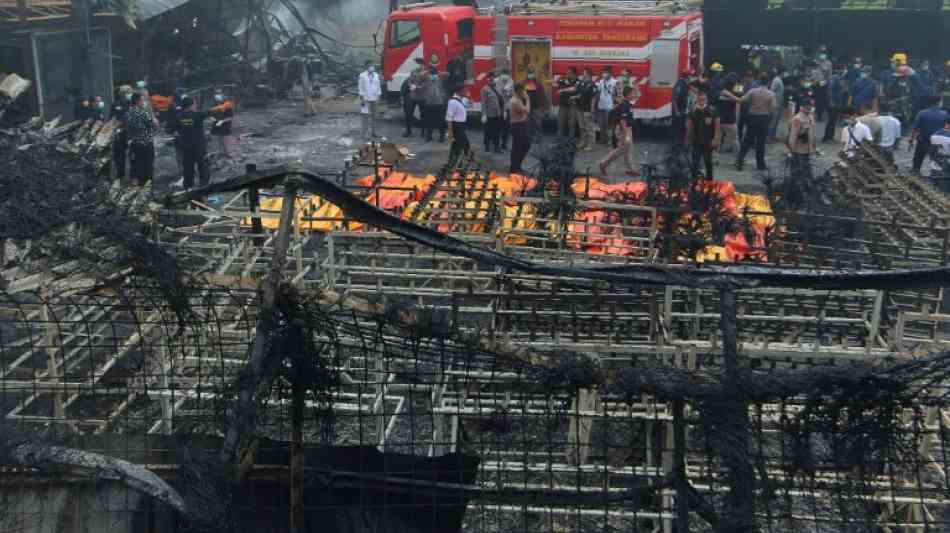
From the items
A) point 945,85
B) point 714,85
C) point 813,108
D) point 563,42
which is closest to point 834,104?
point 714,85

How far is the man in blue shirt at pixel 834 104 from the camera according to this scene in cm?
2300

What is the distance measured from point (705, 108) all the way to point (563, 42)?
18.2 ft

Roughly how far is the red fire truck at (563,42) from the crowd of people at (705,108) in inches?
13.3

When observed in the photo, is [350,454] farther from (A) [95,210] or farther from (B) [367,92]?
(B) [367,92]

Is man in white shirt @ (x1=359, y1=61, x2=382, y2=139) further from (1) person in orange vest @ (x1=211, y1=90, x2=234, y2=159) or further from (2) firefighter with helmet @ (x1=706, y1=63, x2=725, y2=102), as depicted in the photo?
(2) firefighter with helmet @ (x1=706, y1=63, x2=725, y2=102)

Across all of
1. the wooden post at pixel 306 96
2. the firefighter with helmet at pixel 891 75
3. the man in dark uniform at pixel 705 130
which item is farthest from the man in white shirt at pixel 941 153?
the wooden post at pixel 306 96

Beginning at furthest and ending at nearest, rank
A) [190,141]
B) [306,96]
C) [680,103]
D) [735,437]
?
[306,96]
[680,103]
[190,141]
[735,437]

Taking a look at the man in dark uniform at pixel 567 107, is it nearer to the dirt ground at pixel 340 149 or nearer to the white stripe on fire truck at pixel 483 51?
the dirt ground at pixel 340 149

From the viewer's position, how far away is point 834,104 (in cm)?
2302

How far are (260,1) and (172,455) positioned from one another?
88.5 ft

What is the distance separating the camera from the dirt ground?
63.6 feet

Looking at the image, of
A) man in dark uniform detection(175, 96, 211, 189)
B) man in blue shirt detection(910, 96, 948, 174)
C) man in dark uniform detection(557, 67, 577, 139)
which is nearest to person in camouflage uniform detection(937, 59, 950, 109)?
man in blue shirt detection(910, 96, 948, 174)

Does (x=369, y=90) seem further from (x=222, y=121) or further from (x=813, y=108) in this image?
(x=813, y=108)

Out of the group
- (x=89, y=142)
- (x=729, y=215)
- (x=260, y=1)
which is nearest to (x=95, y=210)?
(x=729, y=215)
